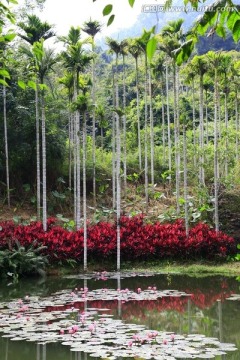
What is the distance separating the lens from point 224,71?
606 inches

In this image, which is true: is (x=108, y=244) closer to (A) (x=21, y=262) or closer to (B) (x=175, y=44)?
(A) (x=21, y=262)

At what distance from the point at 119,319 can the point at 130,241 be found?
605 cm

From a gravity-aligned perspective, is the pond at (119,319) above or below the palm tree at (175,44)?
below

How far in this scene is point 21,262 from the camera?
10883mm

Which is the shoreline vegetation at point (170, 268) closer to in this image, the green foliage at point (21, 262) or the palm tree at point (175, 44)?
the green foliage at point (21, 262)

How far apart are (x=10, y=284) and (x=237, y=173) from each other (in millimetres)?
8088

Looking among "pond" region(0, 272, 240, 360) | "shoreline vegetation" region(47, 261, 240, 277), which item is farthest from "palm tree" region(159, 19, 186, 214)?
"pond" region(0, 272, 240, 360)

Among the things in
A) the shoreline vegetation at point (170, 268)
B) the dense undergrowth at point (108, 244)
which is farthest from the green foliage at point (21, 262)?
the shoreline vegetation at point (170, 268)

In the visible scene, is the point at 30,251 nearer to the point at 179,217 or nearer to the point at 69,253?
the point at 69,253

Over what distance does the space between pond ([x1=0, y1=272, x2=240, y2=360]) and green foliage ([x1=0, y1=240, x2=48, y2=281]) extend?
1.51 feet

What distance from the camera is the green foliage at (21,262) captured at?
10759 millimetres

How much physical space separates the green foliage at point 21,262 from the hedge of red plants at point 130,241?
1.34ft

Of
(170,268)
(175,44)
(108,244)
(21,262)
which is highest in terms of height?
(175,44)

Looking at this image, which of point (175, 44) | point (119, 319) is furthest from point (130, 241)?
point (119, 319)
